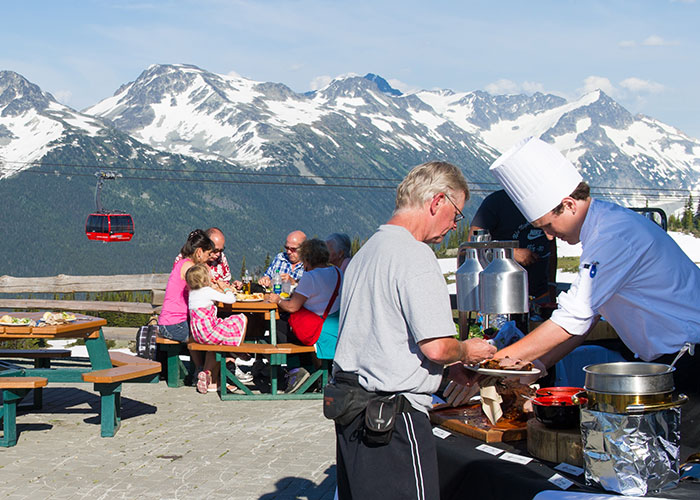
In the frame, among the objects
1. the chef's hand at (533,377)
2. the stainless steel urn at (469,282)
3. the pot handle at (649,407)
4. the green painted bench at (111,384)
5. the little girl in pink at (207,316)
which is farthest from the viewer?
the little girl in pink at (207,316)

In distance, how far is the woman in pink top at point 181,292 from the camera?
8.36 meters

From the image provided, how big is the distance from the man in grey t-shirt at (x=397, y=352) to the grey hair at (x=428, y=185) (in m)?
0.11

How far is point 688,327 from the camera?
264cm

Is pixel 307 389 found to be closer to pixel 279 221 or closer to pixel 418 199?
pixel 418 199

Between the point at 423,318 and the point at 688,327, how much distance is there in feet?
2.84

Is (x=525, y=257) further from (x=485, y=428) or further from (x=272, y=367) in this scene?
(x=272, y=367)

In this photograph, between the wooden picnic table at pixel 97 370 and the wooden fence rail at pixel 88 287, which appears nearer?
the wooden picnic table at pixel 97 370

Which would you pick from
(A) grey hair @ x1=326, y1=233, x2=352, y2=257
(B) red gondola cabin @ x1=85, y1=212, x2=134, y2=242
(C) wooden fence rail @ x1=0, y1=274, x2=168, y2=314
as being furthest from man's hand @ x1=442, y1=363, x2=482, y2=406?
(B) red gondola cabin @ x1=85, y1=212, x2=134, y2=242

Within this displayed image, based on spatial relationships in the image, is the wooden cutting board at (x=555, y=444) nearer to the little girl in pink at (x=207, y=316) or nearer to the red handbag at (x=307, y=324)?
the red handbag at (x=307, y=324)

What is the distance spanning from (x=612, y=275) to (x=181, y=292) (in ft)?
20.8

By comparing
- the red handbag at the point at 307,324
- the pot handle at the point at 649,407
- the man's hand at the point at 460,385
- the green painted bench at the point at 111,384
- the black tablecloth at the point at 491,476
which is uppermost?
the pot handle at the point at 649,407

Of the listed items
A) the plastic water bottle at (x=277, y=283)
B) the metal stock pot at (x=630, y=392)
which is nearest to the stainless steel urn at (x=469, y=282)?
the metal stock pot at (x=630, y=392)

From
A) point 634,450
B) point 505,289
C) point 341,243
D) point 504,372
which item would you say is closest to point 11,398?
point 341,243

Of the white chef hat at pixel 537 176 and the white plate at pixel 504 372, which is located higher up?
the white chef hat at pixel 537 176
